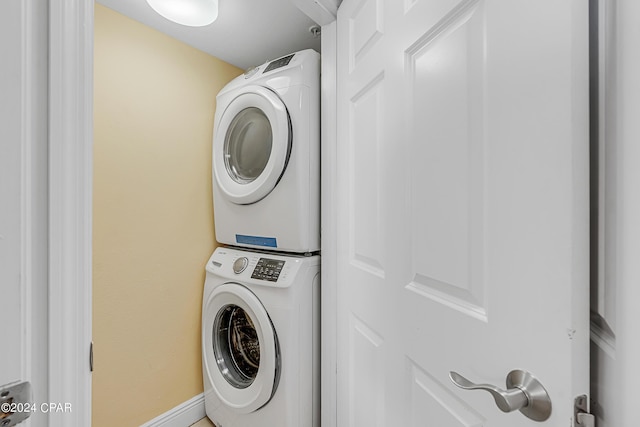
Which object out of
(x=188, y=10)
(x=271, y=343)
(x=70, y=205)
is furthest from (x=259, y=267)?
(x=188, y=10)

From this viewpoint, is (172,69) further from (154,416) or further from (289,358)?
(154,416)

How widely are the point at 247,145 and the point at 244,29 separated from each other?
62 cm

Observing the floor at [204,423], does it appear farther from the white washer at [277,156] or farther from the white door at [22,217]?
the white door at [22,217]

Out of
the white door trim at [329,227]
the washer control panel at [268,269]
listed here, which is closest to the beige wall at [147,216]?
the washer control panel at [268,269]

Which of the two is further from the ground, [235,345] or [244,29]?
[244,29]

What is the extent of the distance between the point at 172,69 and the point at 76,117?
1.31 metres

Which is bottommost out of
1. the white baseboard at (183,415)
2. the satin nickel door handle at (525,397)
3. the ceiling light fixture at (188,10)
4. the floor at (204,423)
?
the floor at (204,423)

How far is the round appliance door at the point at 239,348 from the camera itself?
1.32 meters

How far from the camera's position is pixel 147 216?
1.53 meters

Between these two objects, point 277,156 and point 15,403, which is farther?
point 277,156

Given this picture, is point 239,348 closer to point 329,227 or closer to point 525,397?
point 329,227

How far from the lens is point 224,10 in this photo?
1.42 m

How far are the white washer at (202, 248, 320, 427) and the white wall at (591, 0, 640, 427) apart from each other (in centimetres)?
106

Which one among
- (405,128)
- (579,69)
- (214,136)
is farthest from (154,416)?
(579,69)
